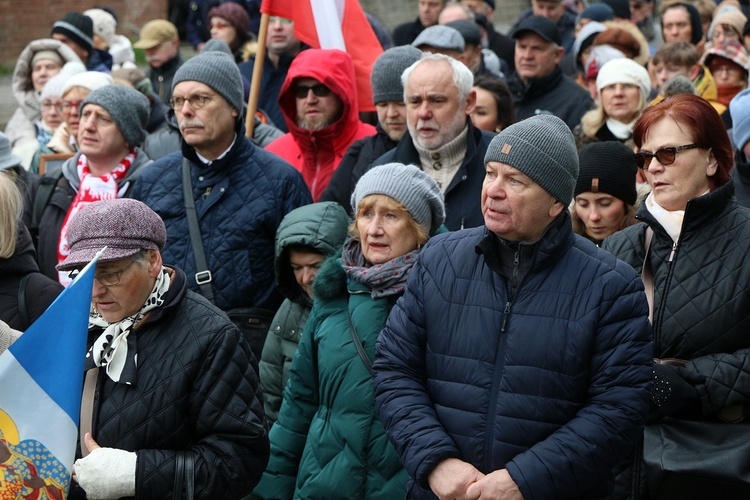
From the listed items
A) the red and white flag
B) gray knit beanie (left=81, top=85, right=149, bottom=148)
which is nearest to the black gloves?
gray knit beanie (left=81, top=85, right=149, bottom=148)

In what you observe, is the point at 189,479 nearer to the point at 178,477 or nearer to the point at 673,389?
the point at 178,477

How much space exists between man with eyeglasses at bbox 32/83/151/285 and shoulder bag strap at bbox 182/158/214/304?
726mm

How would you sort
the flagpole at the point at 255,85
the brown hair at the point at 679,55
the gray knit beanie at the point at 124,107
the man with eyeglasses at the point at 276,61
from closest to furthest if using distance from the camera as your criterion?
the gray knit beanie at the point at 124,107 → the flagpole at the point at 255,85 → the brown hair at the point at 679,55 → the man with eyeglasses at the point at 276,61

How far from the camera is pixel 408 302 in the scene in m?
4.09

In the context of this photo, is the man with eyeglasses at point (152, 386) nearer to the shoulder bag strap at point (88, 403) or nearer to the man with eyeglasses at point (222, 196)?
the shoulder bag strap at point (88, 403)

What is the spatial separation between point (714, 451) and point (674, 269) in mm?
667

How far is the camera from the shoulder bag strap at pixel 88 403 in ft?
13.4

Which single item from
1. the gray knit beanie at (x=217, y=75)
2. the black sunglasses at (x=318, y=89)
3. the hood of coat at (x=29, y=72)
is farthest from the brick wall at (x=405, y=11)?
the gray knit beanie at (x=217, y=75)

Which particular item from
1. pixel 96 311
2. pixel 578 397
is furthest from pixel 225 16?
pixel 578 397

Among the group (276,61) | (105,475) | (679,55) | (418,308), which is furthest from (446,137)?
(276,61)

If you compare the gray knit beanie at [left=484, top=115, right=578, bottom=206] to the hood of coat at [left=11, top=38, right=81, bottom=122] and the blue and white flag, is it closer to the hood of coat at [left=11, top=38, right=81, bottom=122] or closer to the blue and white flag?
the blue and white flag

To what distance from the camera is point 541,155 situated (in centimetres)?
395

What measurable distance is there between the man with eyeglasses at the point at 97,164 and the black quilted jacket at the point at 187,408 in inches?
105

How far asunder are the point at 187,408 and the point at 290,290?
1.48 metres
